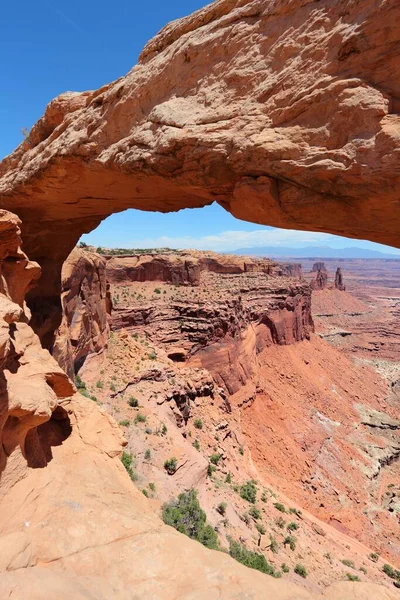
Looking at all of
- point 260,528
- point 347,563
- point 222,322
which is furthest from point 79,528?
point 222,322

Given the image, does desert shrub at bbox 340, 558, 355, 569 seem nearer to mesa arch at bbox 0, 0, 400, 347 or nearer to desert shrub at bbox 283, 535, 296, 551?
desert shrub at bbox 283, 535, 296, 551

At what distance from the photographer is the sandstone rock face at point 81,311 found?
540 inches

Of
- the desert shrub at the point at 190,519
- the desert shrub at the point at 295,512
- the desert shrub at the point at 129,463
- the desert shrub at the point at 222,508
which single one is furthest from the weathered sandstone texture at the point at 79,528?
the desert shrub at the point at 295,512

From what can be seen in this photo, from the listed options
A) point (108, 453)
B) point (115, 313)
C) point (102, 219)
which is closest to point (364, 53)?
point (108, 453)

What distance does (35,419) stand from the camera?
4.90m

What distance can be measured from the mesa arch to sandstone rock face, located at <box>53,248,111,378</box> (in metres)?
6.61

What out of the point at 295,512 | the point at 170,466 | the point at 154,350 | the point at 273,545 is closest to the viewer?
the point at 273,545

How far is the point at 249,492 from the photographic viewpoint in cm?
1344

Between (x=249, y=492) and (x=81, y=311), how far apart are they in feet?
33.3

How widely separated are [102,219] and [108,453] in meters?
8.57

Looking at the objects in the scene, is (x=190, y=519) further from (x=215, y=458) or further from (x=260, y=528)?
(x=215, y=458)

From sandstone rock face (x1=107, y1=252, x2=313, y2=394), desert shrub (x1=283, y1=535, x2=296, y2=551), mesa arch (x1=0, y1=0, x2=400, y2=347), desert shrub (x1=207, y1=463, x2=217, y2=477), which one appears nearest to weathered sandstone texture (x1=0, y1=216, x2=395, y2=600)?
mesa arch (x1=0, y1=0, x2=400, y2=347)

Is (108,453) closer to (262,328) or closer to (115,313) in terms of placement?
(115,313)

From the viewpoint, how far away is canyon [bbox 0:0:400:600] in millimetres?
3723
